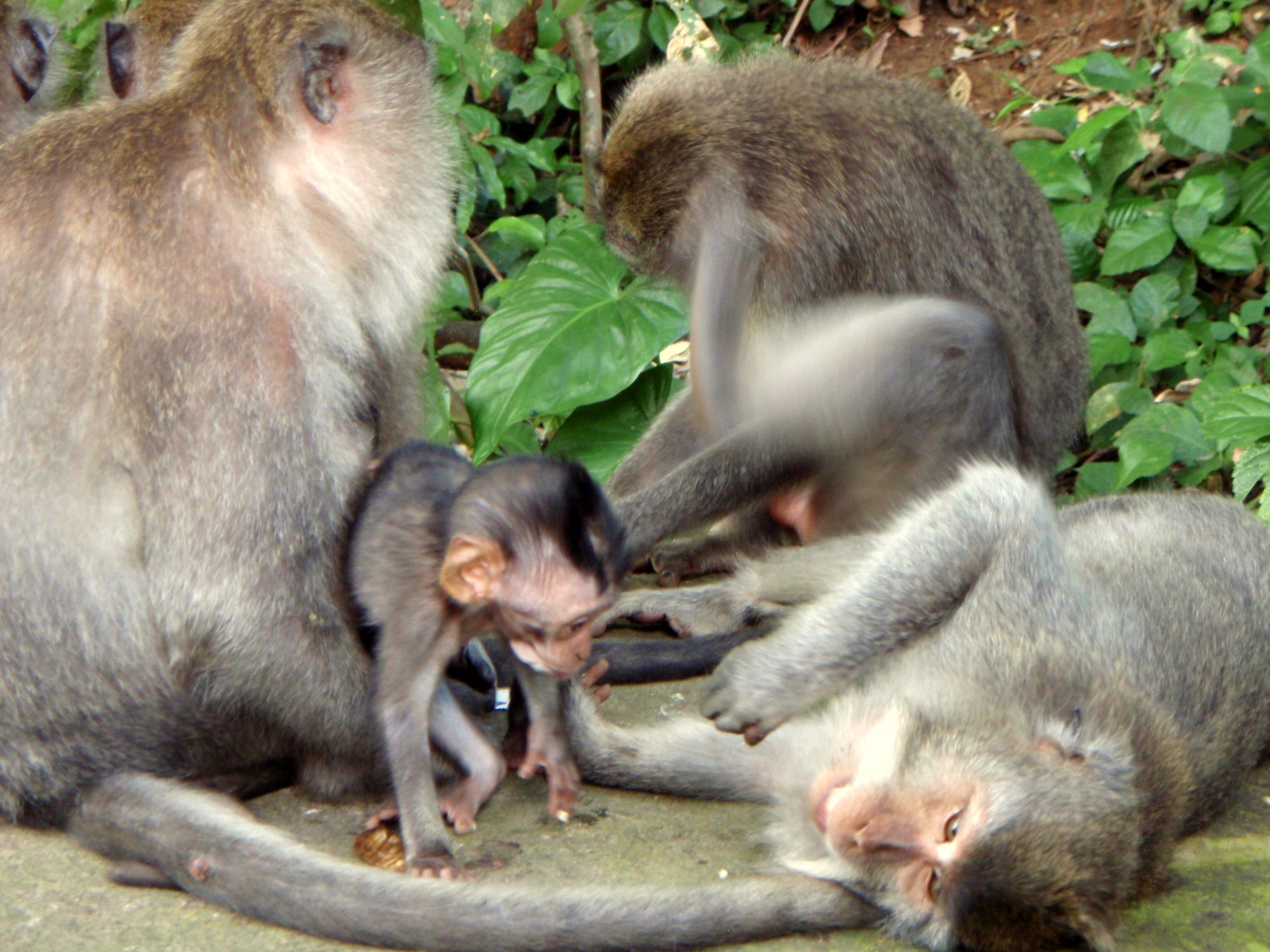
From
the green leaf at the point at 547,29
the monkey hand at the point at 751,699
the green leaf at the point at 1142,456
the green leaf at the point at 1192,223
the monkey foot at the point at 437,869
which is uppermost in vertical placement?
the green leaf at the point at 547,29

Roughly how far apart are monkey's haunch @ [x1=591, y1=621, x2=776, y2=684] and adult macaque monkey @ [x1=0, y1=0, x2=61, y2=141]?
200cm

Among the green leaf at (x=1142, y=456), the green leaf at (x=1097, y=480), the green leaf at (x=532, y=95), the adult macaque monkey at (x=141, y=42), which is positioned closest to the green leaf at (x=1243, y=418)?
the green leaf at (x=1142, y=456)

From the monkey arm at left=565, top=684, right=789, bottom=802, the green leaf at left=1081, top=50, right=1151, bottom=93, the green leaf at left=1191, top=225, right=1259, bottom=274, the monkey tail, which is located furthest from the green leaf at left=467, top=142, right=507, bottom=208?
the monkey tail

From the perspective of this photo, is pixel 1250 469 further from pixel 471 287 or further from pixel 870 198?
pixel 471 287

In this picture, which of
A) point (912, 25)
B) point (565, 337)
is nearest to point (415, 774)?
point (565, 337)

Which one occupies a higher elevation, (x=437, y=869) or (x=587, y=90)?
(x=587, y=90)

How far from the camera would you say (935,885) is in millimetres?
2572

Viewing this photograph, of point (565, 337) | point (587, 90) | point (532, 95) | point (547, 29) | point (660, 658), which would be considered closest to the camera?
point (660, 658)

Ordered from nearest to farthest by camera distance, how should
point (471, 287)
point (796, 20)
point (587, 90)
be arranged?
point (587, 90) → point (471, 287) → point (796, 20)

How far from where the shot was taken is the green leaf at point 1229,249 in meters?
5.35

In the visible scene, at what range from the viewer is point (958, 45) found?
777cm

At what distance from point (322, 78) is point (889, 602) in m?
1.60

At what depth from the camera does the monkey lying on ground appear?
428 centimetres

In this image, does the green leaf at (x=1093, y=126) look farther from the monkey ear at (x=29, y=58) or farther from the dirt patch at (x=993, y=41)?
the monkey ear at (x=29, y=58)
